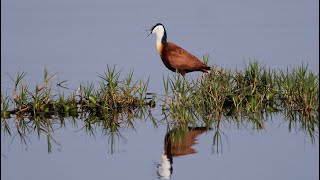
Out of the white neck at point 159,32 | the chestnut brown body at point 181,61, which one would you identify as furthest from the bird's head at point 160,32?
the chestnut brown body at point 181,61

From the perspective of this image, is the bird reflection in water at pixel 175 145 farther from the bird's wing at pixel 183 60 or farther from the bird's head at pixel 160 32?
the bird's head at pixel 160 32

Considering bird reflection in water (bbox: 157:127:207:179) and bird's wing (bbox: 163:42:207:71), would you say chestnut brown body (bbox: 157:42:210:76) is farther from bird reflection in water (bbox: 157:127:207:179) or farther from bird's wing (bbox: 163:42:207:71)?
bird reflection in water (bbox: 157:127:207:179)

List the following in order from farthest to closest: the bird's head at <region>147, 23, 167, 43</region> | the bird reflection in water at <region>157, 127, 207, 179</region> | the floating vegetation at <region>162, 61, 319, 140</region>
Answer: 1. the bird's head at <region>147, 23, 167, 43</region>
2. the floating vegetation at <region>162, 61, 319, 140</region>
3. the bird reflection in water at <region>157, 127, 207, 179</region>

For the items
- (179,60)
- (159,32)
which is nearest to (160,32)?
(159,32)

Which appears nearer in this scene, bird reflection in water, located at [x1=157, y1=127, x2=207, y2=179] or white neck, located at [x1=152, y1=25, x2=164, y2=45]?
bird reflection in water, located at [x1=157, y1=127, x2=207, y2=179]

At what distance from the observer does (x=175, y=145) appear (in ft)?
36.2

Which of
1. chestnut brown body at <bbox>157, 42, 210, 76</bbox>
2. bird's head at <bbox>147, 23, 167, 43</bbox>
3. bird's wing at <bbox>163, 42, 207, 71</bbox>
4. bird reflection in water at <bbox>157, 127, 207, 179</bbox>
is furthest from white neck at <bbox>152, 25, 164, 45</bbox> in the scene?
bird reflection in water at <bbox>157, 127, 207, 179</bbox>

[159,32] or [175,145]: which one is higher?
[159,32]

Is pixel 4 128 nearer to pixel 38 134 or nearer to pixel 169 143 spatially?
pixel 38 134

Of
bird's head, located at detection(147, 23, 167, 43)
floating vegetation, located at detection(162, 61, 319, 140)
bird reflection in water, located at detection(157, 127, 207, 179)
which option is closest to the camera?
bird reflection in water, located at detection(157, 127, 207, 179)

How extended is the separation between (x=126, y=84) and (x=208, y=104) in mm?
1459

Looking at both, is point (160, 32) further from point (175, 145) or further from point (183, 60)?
point (175, 145)

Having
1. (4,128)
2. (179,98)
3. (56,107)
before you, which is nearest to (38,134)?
(4,128)

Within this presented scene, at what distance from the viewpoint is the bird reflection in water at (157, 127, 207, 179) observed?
994 centimetres
